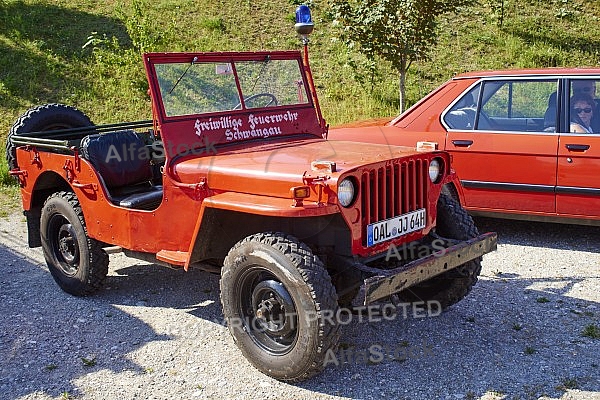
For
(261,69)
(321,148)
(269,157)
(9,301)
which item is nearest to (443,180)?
(321,148)

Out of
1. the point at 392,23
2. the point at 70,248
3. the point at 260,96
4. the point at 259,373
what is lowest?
the point at 259,373

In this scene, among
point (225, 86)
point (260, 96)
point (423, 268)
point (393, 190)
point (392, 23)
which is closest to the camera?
point (423, 268)

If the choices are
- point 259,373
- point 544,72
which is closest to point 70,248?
point 259,373

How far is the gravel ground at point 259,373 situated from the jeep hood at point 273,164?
1.13 metres

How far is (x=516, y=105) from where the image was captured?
255 inches

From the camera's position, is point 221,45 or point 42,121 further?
point 221,45

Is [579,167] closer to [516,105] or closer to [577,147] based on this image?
[577,147]

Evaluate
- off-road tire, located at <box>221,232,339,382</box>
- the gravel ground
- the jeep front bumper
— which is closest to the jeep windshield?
off-road tire, located at <box>221,232,339,382</box>

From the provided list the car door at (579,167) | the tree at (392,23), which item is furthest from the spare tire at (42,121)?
the tree at (392,23)

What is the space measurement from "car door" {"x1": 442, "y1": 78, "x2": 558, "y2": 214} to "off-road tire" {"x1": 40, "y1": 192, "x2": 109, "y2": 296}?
137 inches

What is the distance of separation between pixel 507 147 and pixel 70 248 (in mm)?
4052

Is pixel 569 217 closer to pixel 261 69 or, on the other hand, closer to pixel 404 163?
pixel 404 163

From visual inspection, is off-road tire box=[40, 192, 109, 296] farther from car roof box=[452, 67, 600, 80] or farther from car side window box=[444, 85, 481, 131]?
car roof box=[452, 67, 600, 80]

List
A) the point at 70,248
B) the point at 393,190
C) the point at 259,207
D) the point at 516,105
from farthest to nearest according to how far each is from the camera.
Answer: the point at 516,105 < the point at 70,248 < the point at 393,190 < the point at 259,207
